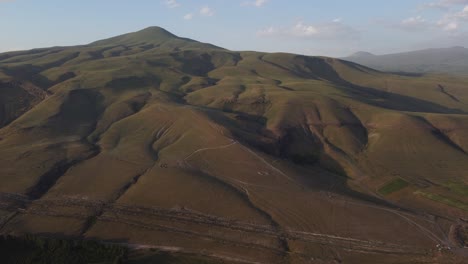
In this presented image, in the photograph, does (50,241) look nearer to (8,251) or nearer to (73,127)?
(8,251)

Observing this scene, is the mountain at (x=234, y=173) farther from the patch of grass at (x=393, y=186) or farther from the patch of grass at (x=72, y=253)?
the patch of grass at (x=72, y=253)

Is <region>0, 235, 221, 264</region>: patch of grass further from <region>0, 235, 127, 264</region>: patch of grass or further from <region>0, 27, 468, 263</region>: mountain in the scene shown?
<region>0, 27, 468, 263</region>: mountain

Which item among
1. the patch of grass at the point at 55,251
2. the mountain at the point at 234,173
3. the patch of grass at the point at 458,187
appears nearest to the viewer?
the patch of grass at the point at 55,251

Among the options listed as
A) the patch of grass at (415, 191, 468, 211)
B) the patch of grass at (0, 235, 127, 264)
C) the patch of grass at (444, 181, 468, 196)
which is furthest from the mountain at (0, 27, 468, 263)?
the patch of grass at (0, 235, 127, 264)

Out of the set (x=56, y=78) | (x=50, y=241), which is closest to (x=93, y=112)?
(x=56, y=78)

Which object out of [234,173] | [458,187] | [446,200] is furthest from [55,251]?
[458,187]

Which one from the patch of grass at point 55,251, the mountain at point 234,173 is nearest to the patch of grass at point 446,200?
the mountain at point 234,173

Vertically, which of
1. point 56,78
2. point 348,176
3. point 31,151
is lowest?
point 348,176
